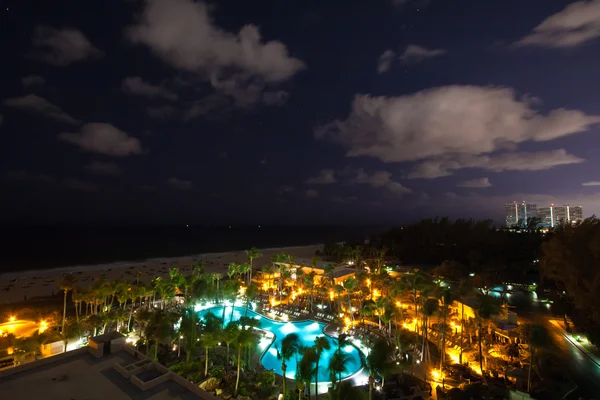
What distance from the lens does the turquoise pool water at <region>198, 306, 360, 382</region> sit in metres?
21.0

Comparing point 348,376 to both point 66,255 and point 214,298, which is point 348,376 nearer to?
point 214,298

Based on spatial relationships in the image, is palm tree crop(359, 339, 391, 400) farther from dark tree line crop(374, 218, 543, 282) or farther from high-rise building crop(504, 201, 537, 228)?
high-rise building crop(504, 201, 537, 228)

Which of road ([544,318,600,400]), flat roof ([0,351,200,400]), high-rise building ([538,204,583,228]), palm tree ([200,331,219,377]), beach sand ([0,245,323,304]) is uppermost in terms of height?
high-rise building ([538,204,583,228])

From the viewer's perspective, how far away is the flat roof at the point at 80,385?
11805 millimetres

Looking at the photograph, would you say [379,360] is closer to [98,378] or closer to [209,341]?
[209,341]

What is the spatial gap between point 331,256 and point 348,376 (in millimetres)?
41045

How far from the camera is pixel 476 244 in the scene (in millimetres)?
47438

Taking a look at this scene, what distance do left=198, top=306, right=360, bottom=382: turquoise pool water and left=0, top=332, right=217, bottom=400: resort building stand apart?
7632 mm

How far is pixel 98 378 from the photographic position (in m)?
13.0

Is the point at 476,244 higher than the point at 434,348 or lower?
higher

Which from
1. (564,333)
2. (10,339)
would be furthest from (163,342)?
(564,333)

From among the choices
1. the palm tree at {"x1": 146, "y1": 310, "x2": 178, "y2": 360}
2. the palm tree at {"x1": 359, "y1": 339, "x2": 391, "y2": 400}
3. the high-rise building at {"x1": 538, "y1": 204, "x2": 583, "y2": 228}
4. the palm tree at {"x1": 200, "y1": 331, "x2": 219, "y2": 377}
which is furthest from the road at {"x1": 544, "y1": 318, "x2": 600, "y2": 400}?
the high-rise building at {"x1": 538, "y1": 204, "x2": 583, "y2": 228}

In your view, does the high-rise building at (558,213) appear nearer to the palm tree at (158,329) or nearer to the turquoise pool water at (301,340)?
the turquoise pool water at (301,340)

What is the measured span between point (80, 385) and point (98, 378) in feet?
2.07
